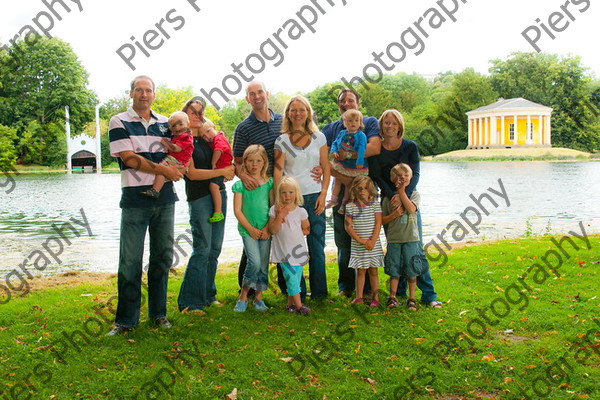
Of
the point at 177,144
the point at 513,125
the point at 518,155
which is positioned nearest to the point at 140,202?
the point at 177,144

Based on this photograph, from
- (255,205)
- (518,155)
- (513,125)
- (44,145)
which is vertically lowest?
(255,205)

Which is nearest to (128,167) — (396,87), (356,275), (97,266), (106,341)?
(106,341)

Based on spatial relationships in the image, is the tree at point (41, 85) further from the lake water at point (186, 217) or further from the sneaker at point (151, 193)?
the sneaker at point (151, 193)

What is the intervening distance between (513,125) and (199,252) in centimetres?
6379

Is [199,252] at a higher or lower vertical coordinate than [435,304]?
higher

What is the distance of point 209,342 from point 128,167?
1.57 metres

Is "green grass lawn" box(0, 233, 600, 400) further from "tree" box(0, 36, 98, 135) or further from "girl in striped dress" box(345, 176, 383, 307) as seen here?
"tree" box(0, 36, 98, 135)

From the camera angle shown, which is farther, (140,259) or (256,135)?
(256,135)

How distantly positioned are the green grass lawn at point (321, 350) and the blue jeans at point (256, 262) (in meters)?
0.28

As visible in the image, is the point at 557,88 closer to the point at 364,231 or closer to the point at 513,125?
the point at 513,125

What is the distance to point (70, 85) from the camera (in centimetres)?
4747

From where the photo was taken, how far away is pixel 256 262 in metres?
5.03

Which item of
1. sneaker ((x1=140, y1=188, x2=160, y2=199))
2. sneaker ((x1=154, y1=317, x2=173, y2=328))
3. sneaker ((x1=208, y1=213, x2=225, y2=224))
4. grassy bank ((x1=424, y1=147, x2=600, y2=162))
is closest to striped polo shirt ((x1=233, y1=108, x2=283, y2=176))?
sneaker ((x1=208, y1=213, x2=225, y2=224))

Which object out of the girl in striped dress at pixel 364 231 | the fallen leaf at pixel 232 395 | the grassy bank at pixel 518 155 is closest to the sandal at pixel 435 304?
the girl in striped dress at pixel 364 231
